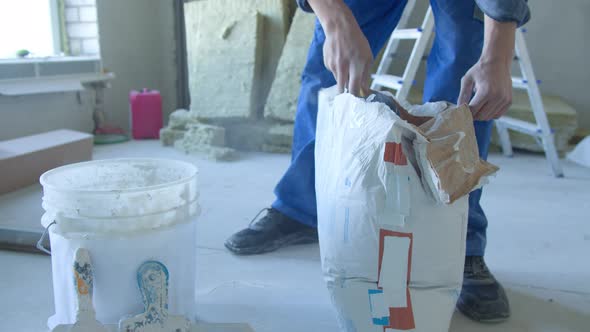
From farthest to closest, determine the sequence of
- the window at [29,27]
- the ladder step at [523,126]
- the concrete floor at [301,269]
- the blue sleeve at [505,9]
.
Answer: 1. the window at [29,27]
2. the ladder step at [523,126]
3. the concrete floor at [301,269]
4. the blue sleeve at [505,9]

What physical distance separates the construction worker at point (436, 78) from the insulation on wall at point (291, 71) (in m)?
1.43

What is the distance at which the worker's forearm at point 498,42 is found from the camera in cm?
93

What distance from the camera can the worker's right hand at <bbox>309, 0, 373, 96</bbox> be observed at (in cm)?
94

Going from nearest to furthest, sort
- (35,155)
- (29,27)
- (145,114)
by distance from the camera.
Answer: (35,155) → (29,27) → (145,114)

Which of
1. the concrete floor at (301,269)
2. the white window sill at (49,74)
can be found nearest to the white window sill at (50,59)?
the white window sill at (49,74)

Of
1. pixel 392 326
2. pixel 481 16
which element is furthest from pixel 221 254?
pixel 481 16

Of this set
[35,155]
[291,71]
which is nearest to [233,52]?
[291,71]

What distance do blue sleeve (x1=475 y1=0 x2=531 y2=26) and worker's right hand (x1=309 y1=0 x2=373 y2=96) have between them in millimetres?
234

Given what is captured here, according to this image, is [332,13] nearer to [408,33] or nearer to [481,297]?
[481,297]

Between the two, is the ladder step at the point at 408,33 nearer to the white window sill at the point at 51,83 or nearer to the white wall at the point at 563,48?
the white wall at the point at 563,48

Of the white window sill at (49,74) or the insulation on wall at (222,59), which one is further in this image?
the insulation on wall at (222,59)

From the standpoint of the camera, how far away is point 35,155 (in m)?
2.05

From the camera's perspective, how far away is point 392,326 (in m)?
0.84

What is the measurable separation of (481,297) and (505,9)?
63 cm
